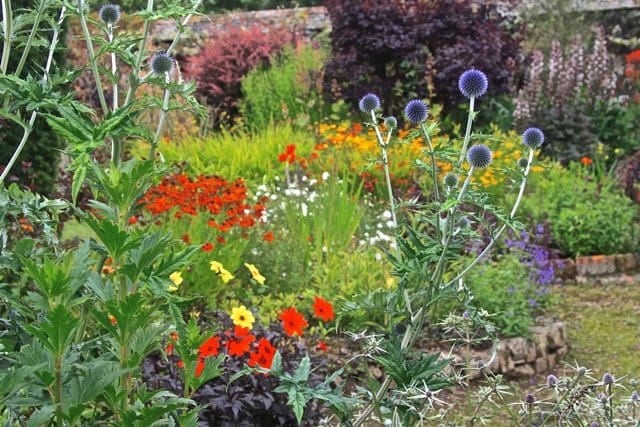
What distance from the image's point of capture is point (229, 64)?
38.8 ft

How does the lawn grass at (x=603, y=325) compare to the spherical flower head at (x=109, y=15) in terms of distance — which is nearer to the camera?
the spherical flower head at (x=109, y=15)

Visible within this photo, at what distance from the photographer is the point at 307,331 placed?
4.82 m

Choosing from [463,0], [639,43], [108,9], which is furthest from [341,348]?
[639,43]

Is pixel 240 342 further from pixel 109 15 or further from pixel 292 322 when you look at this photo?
pixel 109 15

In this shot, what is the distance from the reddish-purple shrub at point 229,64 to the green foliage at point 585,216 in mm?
4996

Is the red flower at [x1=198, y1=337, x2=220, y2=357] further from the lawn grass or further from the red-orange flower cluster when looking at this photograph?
the lawn grass

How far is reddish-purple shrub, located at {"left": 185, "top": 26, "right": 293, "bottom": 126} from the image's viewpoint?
459 inches

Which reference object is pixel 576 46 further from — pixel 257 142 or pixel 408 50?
pixel 257 142

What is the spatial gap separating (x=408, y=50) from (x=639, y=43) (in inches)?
159

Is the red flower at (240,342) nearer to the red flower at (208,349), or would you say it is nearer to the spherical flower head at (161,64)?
the red flower at (208,349)

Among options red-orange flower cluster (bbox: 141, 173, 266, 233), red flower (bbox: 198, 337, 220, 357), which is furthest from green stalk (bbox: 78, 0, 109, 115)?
red-orange flower cluster (bbox: 141, 173, 266, 233)

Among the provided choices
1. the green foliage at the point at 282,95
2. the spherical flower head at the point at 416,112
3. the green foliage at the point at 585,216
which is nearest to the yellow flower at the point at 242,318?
the spherical flower head at the point at 416,112

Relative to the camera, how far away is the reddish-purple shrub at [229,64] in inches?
459

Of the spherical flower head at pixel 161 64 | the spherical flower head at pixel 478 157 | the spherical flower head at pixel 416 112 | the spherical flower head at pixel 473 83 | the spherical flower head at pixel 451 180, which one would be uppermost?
the spherical flower head at pixel 161 64
